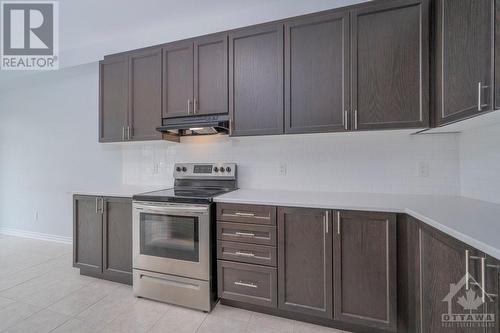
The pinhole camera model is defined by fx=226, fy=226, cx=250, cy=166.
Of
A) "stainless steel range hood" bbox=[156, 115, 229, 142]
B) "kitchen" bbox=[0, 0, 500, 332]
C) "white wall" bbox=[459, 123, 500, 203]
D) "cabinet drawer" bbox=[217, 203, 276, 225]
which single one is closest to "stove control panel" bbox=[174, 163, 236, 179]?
"kitchen" bbox=[0, 0, 500, 332]

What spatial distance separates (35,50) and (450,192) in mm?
5095

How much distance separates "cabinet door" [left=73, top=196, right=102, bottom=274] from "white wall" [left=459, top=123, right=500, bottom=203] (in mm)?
3248

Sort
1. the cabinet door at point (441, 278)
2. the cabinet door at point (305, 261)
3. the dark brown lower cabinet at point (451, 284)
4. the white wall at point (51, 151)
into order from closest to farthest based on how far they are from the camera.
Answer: the dark brown lower cabinet at point (451, 284)
the cabinet door at point (441, 278)
the cabinet door at point (305, 261)
the white wall at point (51, 151)

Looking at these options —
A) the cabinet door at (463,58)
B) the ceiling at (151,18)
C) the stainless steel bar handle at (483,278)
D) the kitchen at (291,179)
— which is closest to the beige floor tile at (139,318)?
the kitchen at (291,179)

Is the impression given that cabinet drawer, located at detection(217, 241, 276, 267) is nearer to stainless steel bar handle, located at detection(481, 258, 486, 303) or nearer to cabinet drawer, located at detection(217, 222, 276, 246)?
cabinet drawer, located at detection(217, 222, 276, 246)

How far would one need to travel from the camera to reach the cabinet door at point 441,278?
3.33 ft

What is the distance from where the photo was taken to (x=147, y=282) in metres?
2.05

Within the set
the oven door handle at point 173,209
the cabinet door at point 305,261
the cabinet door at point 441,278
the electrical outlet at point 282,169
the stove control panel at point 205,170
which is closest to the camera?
the cabinet door at point 441,278

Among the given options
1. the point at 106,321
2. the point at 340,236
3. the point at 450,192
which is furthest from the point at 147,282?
the point at 450,192

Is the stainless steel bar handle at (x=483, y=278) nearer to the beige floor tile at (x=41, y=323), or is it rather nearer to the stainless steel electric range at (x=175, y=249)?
the stainless steel electric range at (x=175, y=249)

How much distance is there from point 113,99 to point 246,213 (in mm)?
2046

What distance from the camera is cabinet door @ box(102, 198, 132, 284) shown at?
221 centimetres

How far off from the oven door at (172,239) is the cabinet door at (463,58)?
5.89 ft

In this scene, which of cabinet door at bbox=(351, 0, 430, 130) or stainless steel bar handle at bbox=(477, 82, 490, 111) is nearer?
stainless steel bar handle at bbox=(477, 82, 490, 111)
